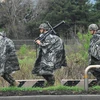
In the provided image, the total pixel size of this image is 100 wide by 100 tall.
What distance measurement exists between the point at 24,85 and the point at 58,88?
1.75 metres

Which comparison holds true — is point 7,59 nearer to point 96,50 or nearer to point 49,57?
point 49,57

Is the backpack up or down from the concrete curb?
up

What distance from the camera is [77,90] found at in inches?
384

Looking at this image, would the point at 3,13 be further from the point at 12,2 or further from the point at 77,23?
the point at 77,23

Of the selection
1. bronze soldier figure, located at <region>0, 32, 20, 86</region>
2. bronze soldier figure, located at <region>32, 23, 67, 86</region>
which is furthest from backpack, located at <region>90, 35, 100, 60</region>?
bronze soldier figure, located at <region>0, 32, 20, 86</region>

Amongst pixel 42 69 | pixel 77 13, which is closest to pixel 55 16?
pixel 77 13

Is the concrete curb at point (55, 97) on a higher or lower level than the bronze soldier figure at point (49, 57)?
lower

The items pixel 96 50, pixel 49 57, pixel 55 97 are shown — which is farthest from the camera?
pixel 49 57

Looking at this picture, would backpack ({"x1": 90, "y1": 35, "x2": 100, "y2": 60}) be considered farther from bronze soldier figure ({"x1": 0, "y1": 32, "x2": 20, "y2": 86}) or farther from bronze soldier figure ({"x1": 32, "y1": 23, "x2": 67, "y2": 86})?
bronze soldier figure ({"x1": 0, "y1": 32, "x2": 20, "y2": 86})

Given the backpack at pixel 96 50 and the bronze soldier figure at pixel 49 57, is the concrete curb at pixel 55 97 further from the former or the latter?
the backpack at pixel 96 50

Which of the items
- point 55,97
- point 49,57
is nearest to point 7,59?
point 49,57

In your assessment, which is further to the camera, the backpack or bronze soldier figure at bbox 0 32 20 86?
the backpack

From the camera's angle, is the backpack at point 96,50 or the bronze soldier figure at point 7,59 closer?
the bronze soldier figure at point 7,59

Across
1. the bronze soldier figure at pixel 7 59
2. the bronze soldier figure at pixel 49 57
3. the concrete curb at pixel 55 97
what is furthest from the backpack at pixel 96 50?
the bronze soldier figure at pixel 7 59
